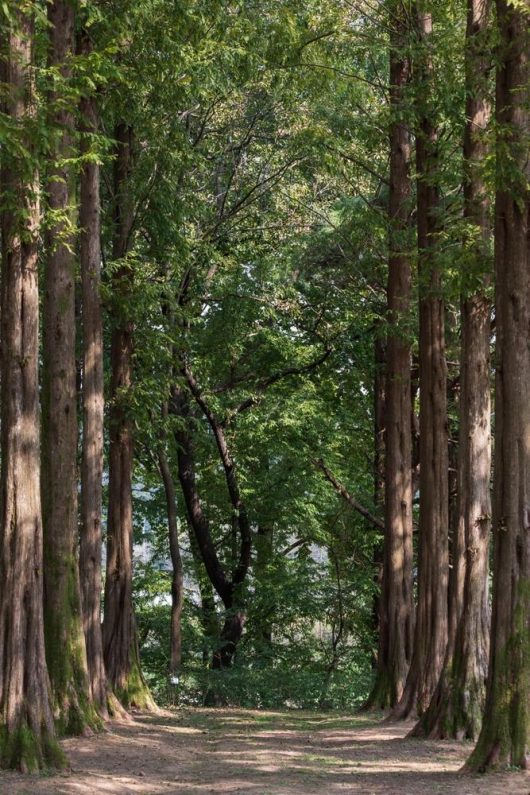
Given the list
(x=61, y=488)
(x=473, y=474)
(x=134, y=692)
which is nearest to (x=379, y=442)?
(x=134, y=692)

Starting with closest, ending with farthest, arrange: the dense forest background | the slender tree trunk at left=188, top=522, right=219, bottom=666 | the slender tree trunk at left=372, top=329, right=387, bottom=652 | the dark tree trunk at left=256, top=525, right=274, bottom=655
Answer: the dense forest background < the slender tree trunk at left=372, top=329, right=387, bottom=652 < the slender tree trunk at left=188, top=522, right=219, bottom=666 < the dark tree trunk at left=256, top=525, right=274, bottom=655

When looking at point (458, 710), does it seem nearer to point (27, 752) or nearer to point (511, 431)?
point (511, 431)

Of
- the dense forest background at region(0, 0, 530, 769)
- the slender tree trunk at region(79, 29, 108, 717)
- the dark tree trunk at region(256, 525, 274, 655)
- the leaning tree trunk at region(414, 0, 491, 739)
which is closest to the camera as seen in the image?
the dense forest background at region(0, 0, 530, 769)

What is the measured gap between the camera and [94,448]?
16.6m

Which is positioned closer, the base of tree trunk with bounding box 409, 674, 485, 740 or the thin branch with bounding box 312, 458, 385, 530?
the base of tree trunk with bounding box 409, 674, 485, 740

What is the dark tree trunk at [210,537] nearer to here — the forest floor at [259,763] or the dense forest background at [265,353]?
the dense forest background at [265,353]

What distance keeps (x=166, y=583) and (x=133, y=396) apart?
12503 mm

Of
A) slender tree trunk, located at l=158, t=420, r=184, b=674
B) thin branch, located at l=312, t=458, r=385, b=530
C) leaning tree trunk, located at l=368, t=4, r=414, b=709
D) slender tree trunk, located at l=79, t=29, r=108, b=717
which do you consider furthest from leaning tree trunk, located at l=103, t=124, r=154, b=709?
thin branch, located at l=312, t=458, r=385, b=530

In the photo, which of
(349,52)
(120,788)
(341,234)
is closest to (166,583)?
(341,234)

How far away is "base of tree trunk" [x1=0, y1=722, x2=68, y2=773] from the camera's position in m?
10.3

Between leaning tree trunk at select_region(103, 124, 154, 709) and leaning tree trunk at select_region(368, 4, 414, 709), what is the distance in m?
4.06

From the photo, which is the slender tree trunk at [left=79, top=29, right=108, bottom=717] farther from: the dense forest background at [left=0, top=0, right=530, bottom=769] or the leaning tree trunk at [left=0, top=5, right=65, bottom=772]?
the leaning tree trunk at [left=0, top=5, right=65, bottom=772]

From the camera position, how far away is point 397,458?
62.0ft

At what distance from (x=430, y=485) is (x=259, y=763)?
5191mm
